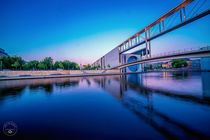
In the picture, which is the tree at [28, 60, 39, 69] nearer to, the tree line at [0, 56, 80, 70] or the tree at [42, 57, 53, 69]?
the tree line at [0, 56, 80, 70]

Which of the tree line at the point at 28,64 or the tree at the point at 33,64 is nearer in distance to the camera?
the tree line at the point at 28,64

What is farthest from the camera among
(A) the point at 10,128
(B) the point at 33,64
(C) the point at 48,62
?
(C) the point at 48,62

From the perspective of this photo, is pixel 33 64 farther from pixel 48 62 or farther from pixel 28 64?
pixel 48 62

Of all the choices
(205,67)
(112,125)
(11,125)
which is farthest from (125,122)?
(205,67)

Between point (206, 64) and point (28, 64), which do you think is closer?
point (206, 64)

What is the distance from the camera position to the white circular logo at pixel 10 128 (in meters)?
2.35

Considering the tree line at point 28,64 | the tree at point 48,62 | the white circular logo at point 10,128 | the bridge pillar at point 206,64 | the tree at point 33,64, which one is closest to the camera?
the white circular logo at point 10,128

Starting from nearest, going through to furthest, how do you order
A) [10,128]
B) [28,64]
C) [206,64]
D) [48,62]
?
[10,128], [206,64], [28,64], [48,62]

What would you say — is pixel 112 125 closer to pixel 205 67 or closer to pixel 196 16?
pixel 196 16

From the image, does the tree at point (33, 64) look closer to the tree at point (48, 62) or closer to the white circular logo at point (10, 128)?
the tree at point (48, 62)

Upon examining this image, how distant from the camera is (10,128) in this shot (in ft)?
8.36

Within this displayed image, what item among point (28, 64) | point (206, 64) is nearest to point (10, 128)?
point (206, 64)

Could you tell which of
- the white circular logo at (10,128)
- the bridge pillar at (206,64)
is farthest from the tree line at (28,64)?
the bridge pillar at (206,64)

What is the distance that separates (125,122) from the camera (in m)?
2.58
